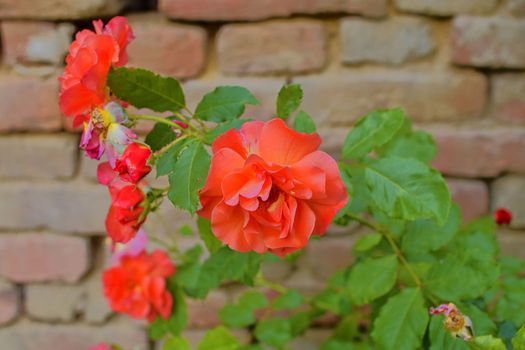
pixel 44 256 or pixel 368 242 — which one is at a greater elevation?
pixel 368 242

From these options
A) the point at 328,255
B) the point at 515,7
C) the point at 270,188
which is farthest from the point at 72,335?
the point at 515,7

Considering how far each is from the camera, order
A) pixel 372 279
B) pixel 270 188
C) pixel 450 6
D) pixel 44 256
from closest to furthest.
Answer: pixel 270 188
pixel 372 279
pixel 450 6
pixel 44 256

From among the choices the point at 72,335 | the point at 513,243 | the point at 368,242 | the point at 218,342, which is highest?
the point at 368,242

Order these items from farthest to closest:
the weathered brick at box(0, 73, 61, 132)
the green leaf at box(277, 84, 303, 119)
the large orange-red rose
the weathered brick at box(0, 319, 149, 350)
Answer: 1. the weathered brick at box(0, 319, 149, 350)
2. the weathered brick at box(0, 73, 61, 132)
3. the green leaf at box(277, 84, 303, 119)
4. the large orange-red rose

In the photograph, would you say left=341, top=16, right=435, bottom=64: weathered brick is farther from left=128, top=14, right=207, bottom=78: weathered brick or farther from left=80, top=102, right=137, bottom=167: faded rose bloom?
left=80, top=102, right=137, bottom=167: faded rose bloom

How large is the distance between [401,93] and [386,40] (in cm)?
9

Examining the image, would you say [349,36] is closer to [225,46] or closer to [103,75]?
[225,46]

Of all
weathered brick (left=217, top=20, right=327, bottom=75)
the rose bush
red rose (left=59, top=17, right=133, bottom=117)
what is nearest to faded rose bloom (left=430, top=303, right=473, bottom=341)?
the rose bush

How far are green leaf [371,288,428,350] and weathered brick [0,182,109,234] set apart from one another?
0.57 metres

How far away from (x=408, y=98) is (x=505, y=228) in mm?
280

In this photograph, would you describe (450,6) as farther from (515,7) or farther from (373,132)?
(373,132)

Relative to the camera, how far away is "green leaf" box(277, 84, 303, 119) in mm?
628

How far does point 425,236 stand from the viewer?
0.80 metres

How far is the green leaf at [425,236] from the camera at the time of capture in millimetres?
794
